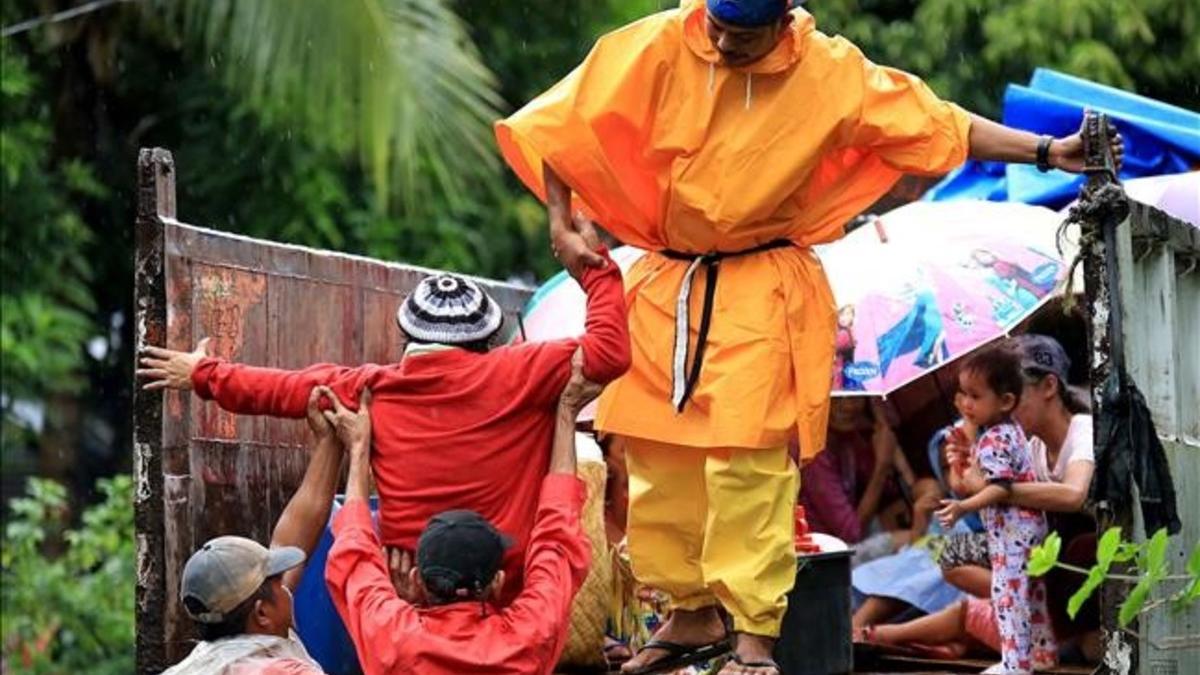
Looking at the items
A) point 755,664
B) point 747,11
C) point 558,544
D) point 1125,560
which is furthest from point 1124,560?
point 747,11

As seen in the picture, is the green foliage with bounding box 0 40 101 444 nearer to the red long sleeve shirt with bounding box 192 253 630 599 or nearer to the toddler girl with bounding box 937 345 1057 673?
the toddler girl with bounding box 937 345 1057 673

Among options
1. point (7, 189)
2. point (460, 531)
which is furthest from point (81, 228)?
point (460, 531)

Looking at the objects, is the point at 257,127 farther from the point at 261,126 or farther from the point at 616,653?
the point at 616,653

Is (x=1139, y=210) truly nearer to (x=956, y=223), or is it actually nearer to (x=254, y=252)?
(x=254, y=252)

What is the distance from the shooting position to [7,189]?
12.0 meters

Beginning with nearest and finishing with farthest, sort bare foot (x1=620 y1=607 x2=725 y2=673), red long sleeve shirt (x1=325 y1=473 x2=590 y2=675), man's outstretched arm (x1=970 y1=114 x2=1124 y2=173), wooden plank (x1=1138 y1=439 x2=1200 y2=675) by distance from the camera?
red long sleeve shirt (x1=325 y1=473 x2=590 y2=675) → wooden plank (x1=1138 y1=439 x2=1200 y2=675) → man's outstretched arm (x1=970 y1=114 x2=1124 y2=173) → bare foot (x1=620 y1=607 x2=725 y2=673)

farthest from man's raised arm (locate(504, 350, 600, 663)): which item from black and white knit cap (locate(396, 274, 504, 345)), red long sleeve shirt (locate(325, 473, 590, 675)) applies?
black and white knit cap (locate(396, 274, 504, 345))

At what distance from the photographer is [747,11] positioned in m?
5.08

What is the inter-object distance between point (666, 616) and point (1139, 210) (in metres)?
1.61

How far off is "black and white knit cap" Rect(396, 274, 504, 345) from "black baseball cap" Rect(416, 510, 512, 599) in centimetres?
47

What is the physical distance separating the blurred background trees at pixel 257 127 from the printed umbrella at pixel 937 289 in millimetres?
3483

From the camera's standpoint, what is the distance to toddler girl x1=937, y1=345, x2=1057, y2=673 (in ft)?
19.0

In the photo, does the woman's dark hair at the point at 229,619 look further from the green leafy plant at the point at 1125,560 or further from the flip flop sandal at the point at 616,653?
the green leafy plant at the point at 1125,560

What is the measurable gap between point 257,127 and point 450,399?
25.4 feet
